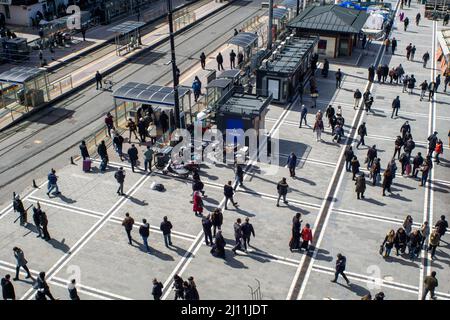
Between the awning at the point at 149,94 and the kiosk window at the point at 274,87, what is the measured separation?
650 centimetres

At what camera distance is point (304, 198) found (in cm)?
2684

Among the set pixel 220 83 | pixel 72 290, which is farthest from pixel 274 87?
pixel 72 290

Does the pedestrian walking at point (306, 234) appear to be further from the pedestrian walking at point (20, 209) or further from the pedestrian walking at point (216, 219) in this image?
the pedestrian walking at point (20, 209)

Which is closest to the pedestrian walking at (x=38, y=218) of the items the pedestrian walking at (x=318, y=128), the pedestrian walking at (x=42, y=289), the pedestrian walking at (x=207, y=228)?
the pedestrian walking at (x=42, y=289)

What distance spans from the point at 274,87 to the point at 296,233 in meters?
15.9

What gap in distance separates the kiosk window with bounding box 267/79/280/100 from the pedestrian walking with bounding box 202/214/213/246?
15.6m

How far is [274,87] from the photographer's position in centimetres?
3672

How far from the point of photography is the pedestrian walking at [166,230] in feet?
73.7

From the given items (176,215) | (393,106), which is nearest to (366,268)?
(176,215)

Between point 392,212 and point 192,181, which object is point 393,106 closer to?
point 392,212

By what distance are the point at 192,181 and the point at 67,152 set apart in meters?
8.25

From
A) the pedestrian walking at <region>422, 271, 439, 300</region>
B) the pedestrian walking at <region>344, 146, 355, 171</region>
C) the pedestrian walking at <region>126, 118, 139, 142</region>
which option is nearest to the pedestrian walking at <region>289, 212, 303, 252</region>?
the pedestrian walking at <region>422, 271, 439, 300</region>

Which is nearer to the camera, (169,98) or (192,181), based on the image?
(192,181)
